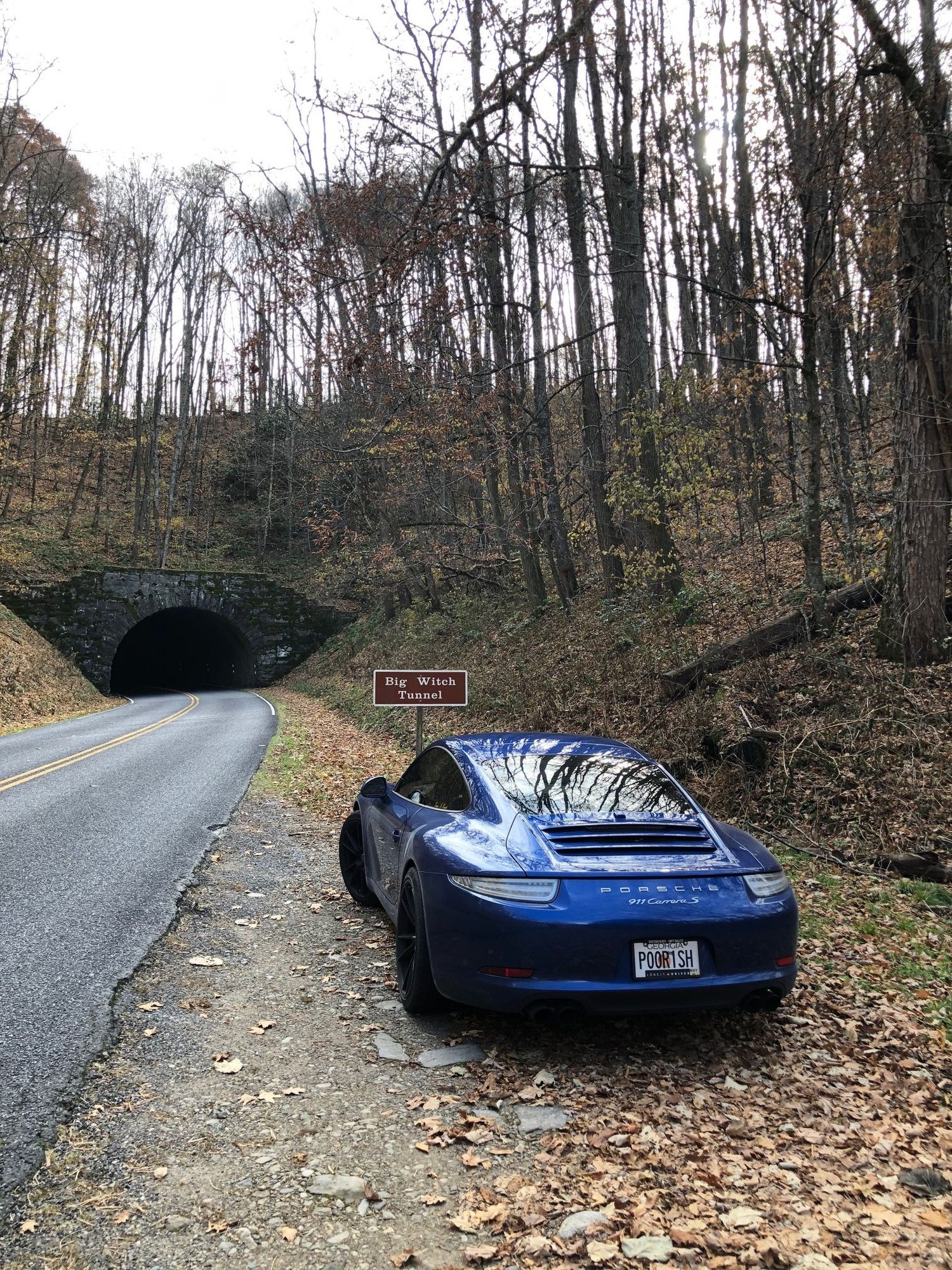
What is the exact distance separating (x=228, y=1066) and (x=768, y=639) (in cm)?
811

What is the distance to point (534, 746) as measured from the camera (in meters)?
5.23

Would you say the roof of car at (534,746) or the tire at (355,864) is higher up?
the roof of car at (534,746)

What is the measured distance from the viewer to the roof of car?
5109mm

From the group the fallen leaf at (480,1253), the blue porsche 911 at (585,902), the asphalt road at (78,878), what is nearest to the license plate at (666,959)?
the blue porsche 911 at (585,902)

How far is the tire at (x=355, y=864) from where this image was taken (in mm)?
6320

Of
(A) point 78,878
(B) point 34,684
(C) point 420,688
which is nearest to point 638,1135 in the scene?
(A) point 78,878

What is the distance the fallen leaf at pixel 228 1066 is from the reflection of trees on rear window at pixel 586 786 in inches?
69.5

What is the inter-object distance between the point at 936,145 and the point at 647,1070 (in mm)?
8896

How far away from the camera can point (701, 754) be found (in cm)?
872

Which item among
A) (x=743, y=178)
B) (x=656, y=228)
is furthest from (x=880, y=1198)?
(x=656, y=228)

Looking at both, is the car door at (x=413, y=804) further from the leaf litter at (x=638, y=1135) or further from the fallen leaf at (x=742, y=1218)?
the fallen leaf at (x=742, y=1218)

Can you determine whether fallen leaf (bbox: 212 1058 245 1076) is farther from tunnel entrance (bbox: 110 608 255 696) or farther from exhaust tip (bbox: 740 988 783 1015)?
tunnel entrance (bbox: 110 608 255 696)

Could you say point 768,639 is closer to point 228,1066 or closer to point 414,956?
point 414,956

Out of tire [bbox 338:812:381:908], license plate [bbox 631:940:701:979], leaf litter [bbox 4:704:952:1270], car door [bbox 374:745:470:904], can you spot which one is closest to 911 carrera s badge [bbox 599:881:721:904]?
license plate [bbox 631:940:701:979]
